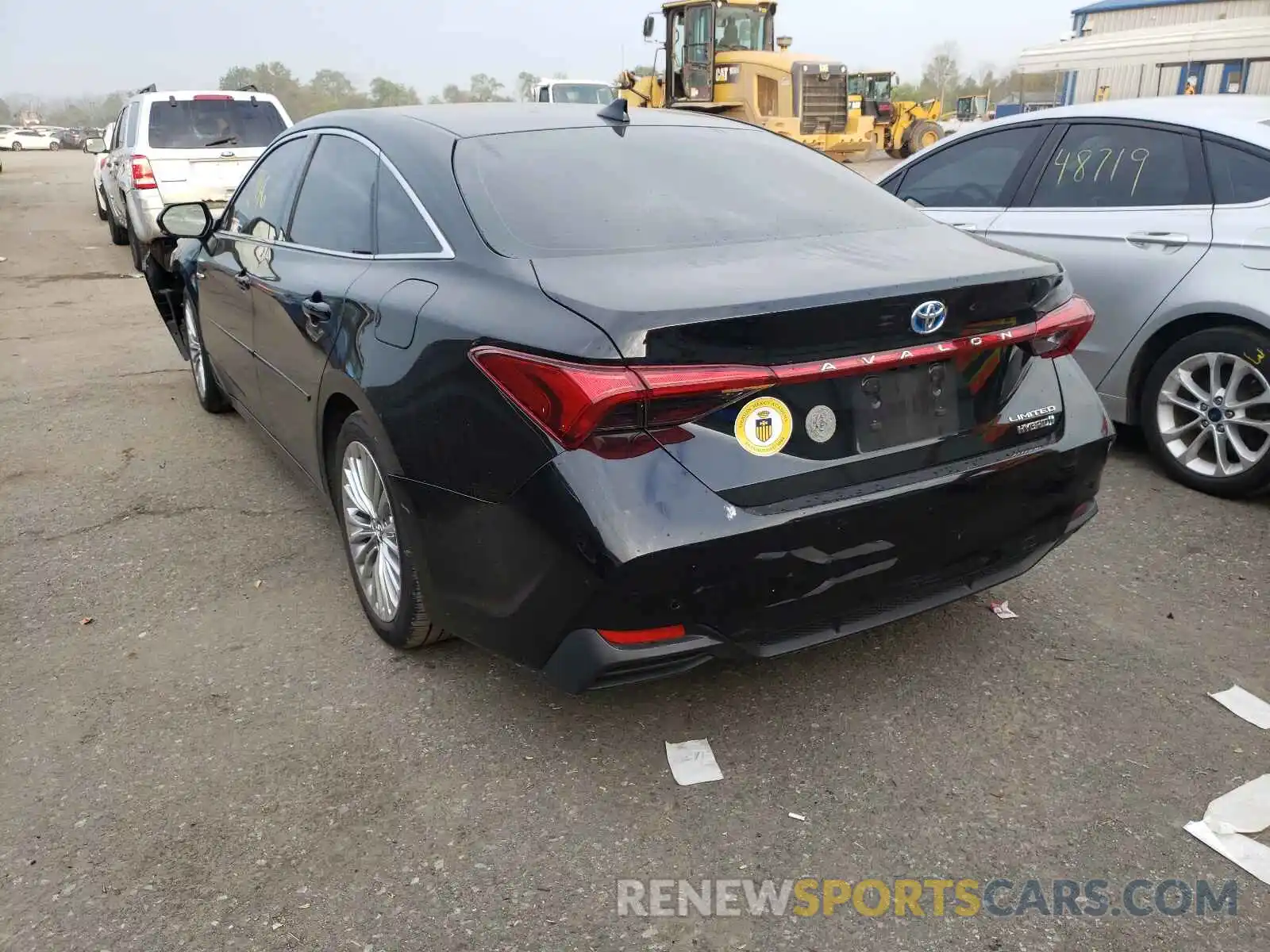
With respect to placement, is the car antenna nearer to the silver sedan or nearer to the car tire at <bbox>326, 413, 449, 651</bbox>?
the car tire at <bbox>326, 413, 449, 651</bbox>

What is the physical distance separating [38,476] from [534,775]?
3.57 meters

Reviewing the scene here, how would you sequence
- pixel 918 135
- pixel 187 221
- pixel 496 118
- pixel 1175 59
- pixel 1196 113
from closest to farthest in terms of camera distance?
pixel 496 118
pixel 1196 113
pixel 187 221
pixel 918 135
pixel 1175 59

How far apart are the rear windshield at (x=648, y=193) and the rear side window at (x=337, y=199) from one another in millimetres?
441

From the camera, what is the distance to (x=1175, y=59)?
1281 inches

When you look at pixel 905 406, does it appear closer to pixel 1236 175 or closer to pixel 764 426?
pixel 764 426

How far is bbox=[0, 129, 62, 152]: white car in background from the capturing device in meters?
67.0

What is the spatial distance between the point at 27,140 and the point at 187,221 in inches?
3028

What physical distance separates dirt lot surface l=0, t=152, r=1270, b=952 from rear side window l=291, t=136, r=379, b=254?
4.13ft

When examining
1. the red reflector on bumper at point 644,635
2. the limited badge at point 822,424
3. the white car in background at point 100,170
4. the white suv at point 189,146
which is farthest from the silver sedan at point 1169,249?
the white car in background at point 100,170

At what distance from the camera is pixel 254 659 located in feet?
10.8

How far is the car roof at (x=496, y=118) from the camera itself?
3.30m

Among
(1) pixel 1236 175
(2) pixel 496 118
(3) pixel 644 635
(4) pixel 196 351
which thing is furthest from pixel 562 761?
(4) pixel 196 351

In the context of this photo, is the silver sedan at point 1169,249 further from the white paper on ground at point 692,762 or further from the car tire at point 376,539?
the car tire at point 376,539

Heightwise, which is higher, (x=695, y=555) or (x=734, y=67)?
(x=734, y=67)
